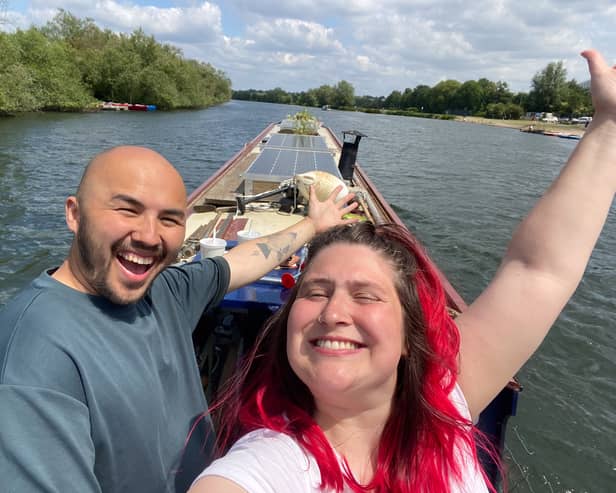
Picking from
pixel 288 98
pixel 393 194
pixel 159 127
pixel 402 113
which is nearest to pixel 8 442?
pixel 393 194

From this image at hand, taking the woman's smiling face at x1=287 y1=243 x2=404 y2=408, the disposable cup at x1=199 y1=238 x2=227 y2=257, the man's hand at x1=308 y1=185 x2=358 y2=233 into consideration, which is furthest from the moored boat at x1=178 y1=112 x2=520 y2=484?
the woman's smiling face at x1=287 y1=243 x2=404 y2=408

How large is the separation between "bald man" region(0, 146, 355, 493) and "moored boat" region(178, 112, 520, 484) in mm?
1066

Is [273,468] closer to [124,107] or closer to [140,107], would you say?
[124,107]

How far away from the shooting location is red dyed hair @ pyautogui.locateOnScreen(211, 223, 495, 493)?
120cm

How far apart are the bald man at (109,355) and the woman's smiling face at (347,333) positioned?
0.51 metres

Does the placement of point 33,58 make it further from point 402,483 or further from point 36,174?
point 402,483

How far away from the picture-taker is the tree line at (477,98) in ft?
259

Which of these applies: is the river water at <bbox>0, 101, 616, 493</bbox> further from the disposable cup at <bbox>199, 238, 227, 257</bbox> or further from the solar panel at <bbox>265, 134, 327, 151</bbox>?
the disposable cup at <bbox>199, 238, 227, 257</bbox>

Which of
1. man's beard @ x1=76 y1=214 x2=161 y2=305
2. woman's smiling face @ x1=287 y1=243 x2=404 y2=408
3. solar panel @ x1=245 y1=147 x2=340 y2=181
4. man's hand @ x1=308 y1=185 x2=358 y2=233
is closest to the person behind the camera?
woman's smiling face @ x1=287 y1=243 x2=404 y2=408

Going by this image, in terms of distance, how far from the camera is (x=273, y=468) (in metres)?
1.08

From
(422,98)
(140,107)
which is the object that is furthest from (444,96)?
(140,107)

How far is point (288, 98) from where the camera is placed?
145m

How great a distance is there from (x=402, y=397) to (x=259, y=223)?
167 inches

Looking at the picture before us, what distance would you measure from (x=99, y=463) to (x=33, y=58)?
43.5 m
